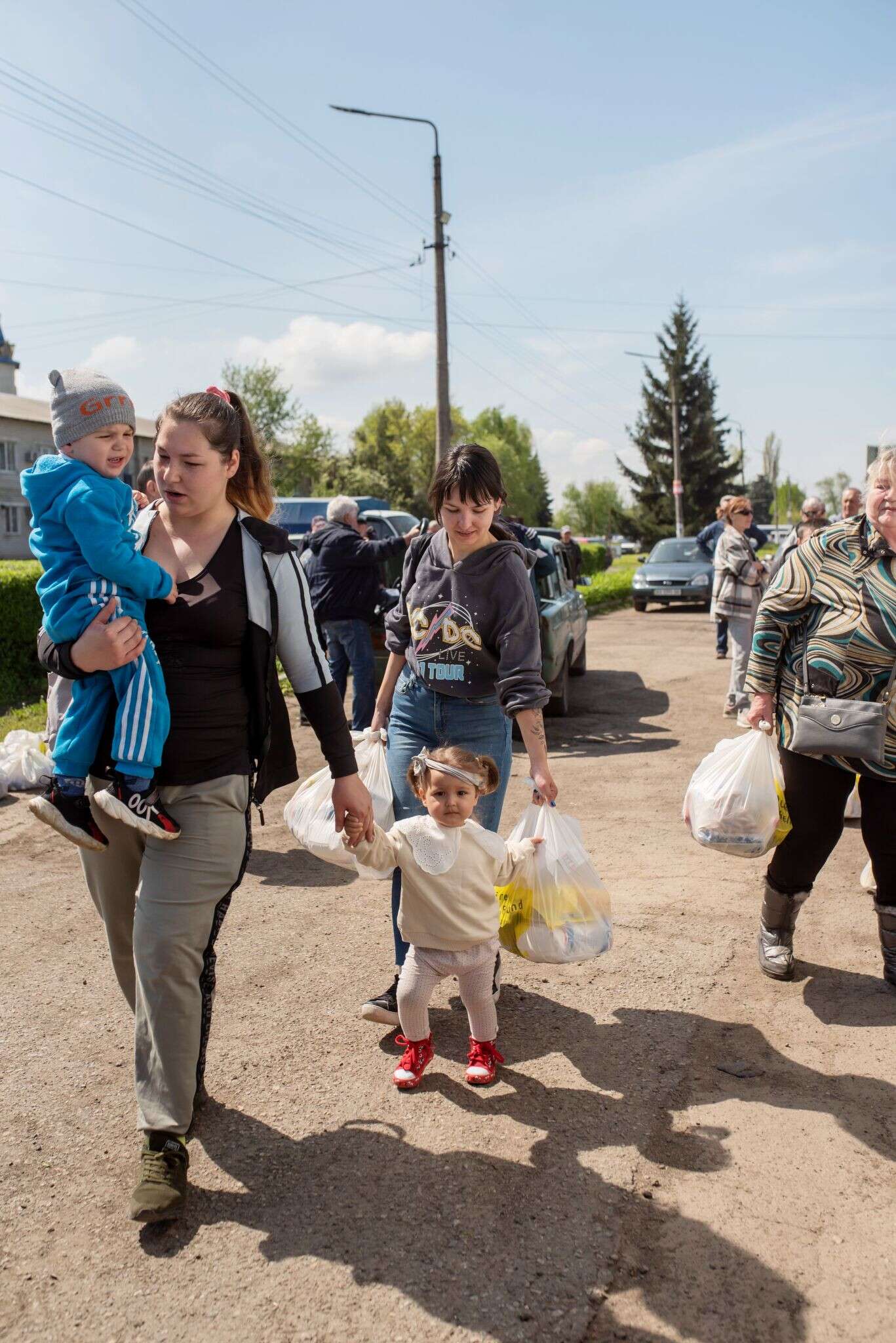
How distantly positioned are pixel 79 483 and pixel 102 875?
1105 mm

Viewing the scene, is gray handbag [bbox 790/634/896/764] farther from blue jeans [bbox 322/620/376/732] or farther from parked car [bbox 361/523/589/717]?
blue jeans [bbox 322/620/376/732]

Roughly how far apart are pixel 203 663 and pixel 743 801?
7.23 feet

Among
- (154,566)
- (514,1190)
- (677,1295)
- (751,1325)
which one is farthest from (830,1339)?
(154,566)

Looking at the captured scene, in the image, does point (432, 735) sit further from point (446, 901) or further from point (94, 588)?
point (94, 588)

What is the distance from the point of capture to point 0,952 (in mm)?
4816

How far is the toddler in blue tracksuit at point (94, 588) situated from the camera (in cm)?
280

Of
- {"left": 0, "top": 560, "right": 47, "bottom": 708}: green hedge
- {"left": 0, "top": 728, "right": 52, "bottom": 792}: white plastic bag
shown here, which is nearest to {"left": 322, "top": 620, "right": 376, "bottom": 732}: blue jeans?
{"left": 0, "top": 728, "right": 52, "bottom": 792}: white plastic bag

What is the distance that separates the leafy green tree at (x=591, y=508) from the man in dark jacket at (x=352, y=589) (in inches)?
4417

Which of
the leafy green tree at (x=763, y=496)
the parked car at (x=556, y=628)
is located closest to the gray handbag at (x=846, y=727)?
the parked car at (x=556, y=628)

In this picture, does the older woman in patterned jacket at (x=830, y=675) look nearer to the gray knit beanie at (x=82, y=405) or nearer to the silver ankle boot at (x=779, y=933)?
the silver ankle boot at (x=779, y=933)

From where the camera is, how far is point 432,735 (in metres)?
3.92

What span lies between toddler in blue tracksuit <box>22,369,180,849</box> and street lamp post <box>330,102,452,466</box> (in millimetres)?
15163

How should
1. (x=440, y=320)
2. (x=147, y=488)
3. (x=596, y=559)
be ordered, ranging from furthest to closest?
1. (x=596, y=559)
2. (x=440, y=320)
3. (x=147, y=488)

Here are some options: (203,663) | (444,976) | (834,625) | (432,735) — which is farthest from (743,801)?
(203,663)
